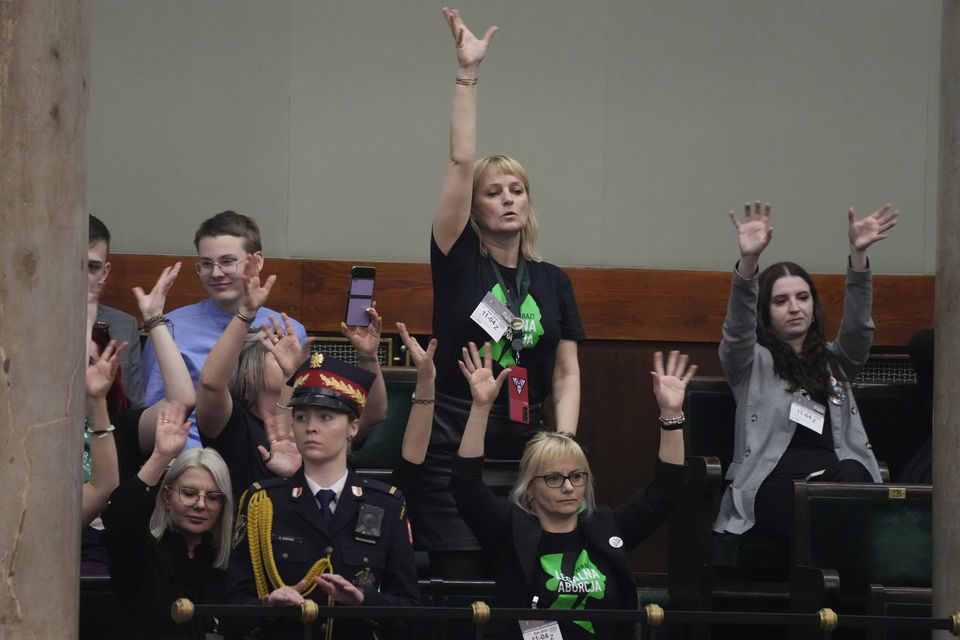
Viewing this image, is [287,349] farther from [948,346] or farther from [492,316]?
[948,346]

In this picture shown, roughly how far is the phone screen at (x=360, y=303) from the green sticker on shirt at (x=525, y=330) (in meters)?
0.50

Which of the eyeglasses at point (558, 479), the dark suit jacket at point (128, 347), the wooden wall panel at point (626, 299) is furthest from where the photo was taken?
the wooden wall panel at point (626, 299)

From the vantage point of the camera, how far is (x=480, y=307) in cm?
444

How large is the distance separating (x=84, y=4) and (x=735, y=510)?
2994mm

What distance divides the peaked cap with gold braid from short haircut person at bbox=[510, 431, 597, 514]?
509mm

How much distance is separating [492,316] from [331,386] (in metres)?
0.90

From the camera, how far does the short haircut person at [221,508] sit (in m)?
3.81

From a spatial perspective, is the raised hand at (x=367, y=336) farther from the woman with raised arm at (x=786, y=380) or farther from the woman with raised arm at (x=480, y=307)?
the woman with raised arm at (x=786, y=380)

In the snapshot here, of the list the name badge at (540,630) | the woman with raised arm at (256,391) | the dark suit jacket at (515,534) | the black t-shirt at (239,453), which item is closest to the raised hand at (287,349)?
the woman with raised arm at (256,391)

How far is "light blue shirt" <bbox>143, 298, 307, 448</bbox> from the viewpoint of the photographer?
15.0 ft

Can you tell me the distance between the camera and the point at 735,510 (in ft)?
16.4

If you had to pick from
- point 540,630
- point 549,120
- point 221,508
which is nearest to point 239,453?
point 221,508

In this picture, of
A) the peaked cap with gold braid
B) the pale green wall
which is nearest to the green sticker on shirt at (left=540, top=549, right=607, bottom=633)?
the peaked cap with gold braid

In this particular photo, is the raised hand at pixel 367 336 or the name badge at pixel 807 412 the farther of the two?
the name badge at pixel 807 412
